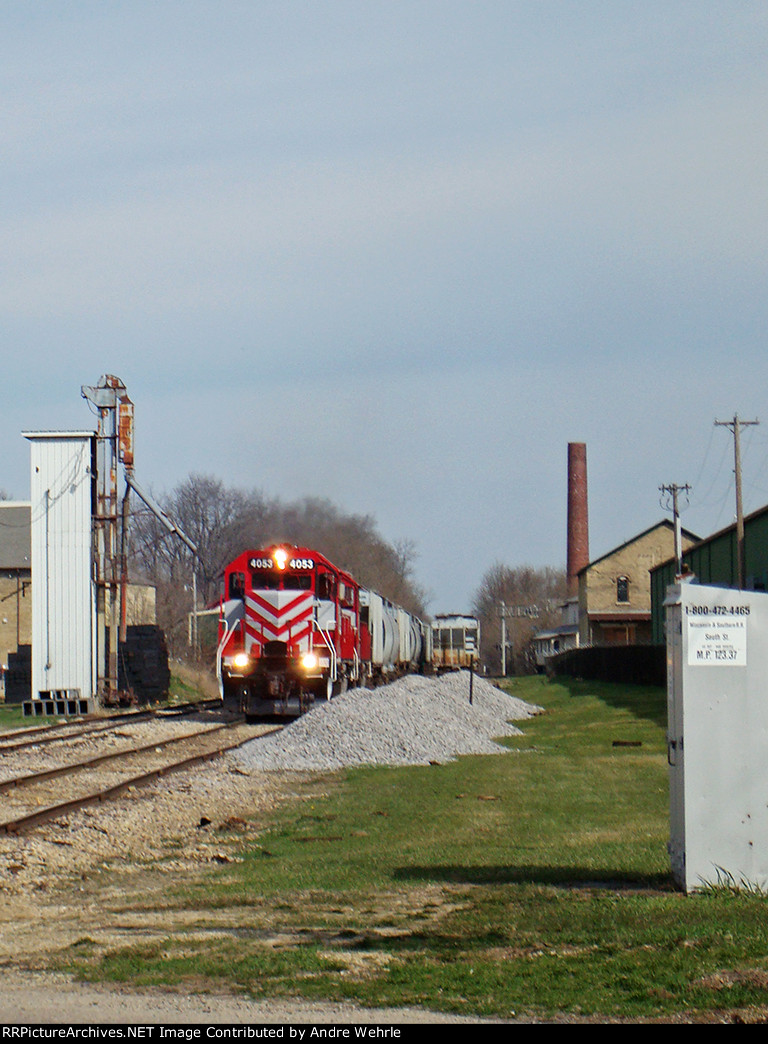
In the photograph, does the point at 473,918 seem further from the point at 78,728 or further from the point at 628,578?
the point at 628,578

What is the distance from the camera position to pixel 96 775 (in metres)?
18.7

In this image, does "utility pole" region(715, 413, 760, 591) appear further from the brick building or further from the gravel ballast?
→ the brick building

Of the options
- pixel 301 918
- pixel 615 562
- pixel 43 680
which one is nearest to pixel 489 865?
pixel 301 918

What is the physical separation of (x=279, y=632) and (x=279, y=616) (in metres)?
0.37

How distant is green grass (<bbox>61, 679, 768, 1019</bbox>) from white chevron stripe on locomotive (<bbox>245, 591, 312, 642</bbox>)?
12.4 metres

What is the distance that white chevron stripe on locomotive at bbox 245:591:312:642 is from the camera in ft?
89.9

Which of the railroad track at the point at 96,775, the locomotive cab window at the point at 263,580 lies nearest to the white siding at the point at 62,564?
the railroad track at the point at 96,775

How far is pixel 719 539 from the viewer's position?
4722cm

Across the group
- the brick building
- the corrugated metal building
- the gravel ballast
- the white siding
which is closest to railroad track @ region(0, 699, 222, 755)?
the white siding

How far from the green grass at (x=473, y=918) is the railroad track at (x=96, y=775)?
275 centimetres

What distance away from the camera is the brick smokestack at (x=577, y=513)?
9550 centimetres

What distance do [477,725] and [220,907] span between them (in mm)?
17668

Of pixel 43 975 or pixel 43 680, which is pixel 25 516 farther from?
pixel 43 975

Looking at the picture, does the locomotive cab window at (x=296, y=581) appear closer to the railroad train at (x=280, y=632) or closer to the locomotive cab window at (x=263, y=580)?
the railroad train at (x=280, y=632)
